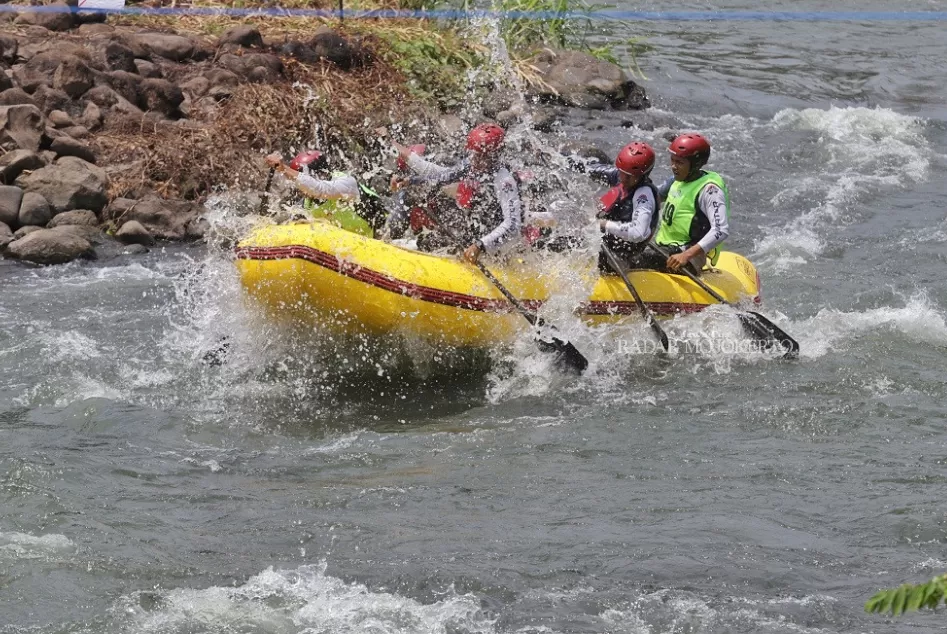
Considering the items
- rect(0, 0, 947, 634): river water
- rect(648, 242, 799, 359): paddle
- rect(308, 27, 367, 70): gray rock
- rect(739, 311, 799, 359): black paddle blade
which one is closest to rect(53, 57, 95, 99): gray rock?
rect(0, 0, 947, 634): river water

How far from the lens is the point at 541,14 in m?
17.0

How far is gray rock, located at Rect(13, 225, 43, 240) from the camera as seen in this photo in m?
11.0

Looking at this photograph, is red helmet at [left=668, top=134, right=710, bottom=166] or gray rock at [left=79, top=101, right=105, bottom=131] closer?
red helmet at [left=668, top=134, right=710, bottom=166]

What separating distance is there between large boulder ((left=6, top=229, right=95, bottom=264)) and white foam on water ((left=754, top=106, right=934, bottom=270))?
630cm

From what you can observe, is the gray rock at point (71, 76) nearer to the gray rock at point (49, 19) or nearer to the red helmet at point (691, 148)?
the gray rock at point (49, 19)

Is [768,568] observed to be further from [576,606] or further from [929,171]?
[929,171]

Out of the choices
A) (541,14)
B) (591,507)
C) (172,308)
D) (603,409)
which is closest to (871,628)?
(591,507)

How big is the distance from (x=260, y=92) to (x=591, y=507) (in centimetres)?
780

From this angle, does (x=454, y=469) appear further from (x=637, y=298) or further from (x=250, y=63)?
(x=250, y=63)

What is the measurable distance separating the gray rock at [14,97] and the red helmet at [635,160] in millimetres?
6199

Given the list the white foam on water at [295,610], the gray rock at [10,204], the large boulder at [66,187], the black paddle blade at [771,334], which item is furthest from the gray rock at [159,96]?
the white foam on water at [295,610]

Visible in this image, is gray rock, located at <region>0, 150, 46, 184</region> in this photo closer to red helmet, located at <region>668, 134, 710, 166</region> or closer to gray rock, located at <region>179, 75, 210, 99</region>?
gray rock, located at <region>179, 75, 210, 99</region>

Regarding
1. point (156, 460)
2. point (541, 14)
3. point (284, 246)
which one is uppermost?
point (541, 14)

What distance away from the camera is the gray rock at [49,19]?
14.0 m
